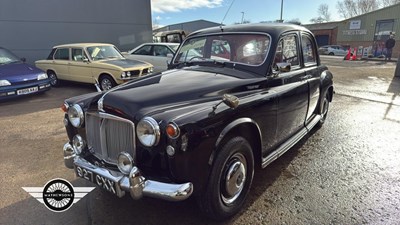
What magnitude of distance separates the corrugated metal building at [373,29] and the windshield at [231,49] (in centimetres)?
2894

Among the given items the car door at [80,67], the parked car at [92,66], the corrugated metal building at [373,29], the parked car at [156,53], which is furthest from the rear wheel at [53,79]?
the corrugated metal building at [373,29]

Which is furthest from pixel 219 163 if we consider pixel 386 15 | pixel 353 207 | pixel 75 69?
pixel 386 15

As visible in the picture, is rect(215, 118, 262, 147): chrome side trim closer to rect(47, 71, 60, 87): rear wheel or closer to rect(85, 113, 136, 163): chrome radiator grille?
rect(85, 113, 136, 163): chrome radiator grille

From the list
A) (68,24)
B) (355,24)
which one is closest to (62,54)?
(68,24)

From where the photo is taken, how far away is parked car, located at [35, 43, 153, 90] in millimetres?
8352

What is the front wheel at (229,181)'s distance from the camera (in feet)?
7.97

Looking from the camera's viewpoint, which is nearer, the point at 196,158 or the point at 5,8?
the point at 196,158

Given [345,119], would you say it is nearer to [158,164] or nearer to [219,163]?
[219,163]

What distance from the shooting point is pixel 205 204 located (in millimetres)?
2449

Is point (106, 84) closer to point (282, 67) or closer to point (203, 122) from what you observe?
point (282, 67)

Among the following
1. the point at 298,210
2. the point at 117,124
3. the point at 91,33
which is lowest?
the point at 298,210

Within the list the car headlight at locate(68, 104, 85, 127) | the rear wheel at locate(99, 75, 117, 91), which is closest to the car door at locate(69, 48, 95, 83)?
the rear wheel at locate(99, 75, 117, 91)

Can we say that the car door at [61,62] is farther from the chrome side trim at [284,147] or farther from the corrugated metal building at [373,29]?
the corrugated metal building at [373,29]

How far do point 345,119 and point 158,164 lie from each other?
502cm
